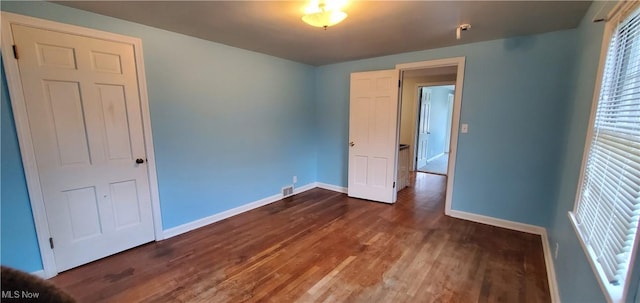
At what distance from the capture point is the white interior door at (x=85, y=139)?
1956 mm

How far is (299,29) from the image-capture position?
255 centimetres

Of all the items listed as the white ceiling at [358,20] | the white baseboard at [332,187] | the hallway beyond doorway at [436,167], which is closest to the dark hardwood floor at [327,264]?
the white baseboard at [332,187]

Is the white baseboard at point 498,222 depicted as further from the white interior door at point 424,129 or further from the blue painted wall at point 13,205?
the blue painted wall at point 13,205

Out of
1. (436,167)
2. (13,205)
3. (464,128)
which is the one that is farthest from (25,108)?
(436,167)

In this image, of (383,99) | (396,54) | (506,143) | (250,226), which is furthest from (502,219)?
(250,226)

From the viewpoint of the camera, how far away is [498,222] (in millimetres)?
3053

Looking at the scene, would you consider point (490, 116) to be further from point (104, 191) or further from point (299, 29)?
point (104, 191)

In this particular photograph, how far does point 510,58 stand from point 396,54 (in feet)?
4.36

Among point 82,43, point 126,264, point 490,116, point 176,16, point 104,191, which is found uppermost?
point 176,16

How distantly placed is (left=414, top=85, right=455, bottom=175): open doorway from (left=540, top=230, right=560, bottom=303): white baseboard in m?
3.31

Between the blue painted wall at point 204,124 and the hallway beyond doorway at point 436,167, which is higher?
the blue painted wall at point 204,124

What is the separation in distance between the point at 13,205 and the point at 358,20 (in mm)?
3149

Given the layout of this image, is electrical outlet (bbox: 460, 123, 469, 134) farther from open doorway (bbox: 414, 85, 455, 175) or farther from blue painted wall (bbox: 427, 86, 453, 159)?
blue painted wall (bbox: 427, 86, 453, 159)

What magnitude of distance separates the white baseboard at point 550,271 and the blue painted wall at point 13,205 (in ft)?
13.1
